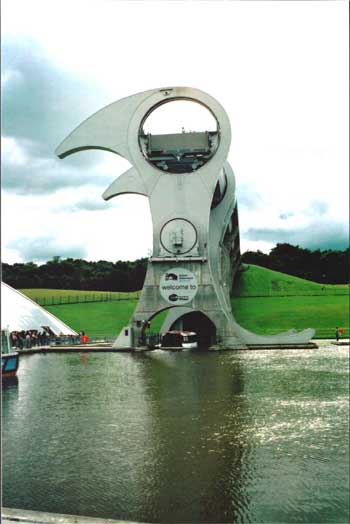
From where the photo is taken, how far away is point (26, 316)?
1345 cm

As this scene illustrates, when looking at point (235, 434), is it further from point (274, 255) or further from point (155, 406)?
point (274, 255)

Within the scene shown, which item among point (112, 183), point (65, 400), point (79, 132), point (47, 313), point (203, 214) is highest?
point (79, 132)

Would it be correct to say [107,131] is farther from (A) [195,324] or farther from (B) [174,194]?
(A) [195,324]

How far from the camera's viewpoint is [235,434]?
523 cm

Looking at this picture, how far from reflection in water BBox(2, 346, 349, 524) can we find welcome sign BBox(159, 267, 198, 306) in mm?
4977

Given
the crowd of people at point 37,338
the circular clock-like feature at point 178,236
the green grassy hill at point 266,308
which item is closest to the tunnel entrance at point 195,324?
the green grassy hill at point 266,308

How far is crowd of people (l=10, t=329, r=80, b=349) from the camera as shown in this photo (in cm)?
1164

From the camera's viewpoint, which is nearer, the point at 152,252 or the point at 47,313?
the point at 47,313

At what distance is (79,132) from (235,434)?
12883 millimetres

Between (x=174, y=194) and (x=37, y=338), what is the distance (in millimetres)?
5693

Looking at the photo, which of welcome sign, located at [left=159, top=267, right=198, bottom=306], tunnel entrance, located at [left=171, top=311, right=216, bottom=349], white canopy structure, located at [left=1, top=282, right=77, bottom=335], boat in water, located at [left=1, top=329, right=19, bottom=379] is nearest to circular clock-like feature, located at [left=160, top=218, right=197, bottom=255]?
welcome sign, located at [left=159, top=267, right=198, bottom=306]

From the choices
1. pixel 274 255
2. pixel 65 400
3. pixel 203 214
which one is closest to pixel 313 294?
pixel 274 255

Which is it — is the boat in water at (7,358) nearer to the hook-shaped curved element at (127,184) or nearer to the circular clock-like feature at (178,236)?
the circular clock-like feature at (178,236)

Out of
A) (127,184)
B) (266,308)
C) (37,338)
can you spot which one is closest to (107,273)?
(37,338)
